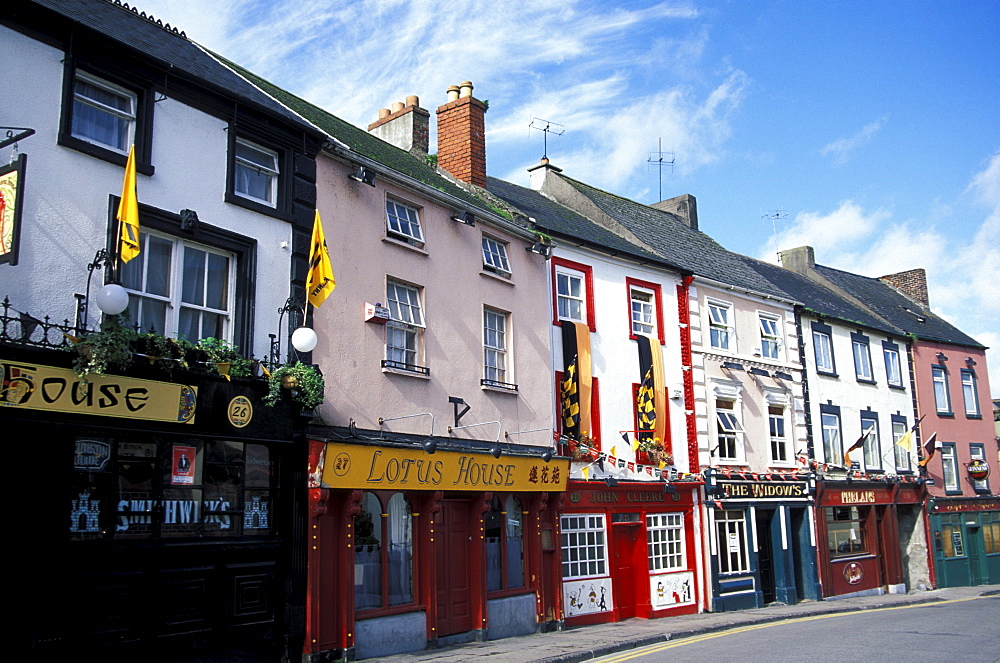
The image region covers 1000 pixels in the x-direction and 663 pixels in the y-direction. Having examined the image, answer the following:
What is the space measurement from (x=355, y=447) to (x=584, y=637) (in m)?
6.18

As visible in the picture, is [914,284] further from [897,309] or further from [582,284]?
[582,284]

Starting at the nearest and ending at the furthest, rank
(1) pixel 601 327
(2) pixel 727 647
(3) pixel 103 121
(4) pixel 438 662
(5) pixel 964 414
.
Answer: (3) pixel 103 121 → (4) pixel 438 662 → (2) pixel 727 647 → (1) pixel 601 327 → (5) pixel 964 414

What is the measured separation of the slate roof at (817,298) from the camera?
28.5m

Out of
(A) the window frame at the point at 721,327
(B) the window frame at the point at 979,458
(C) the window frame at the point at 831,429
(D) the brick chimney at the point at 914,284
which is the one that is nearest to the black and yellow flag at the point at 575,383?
(A) the window frame at the point at 721,327

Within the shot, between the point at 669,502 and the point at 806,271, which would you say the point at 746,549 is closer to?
the point at 669,502

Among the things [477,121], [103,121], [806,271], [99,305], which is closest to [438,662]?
[99,305]

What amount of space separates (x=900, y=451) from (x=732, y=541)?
1059 cm

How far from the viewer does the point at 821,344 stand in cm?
2748

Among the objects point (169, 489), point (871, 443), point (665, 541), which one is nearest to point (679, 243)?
point (665, 541)

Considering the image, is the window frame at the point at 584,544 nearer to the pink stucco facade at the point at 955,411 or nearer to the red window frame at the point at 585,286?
the red window frame at the point at 585,286

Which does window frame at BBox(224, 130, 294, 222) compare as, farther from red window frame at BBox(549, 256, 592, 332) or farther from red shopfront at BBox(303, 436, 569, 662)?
red window frame at BBox(549, 256, 592, 332)

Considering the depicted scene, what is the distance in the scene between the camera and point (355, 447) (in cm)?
1306

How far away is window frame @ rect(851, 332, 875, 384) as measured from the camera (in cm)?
2883

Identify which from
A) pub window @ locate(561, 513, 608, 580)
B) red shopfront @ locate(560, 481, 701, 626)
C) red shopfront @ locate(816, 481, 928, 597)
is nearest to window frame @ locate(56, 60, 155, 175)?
red shopfront @ locate(560, 481, 701, 626)
